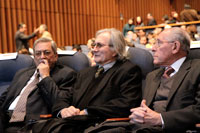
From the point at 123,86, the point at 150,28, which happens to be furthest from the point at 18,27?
the point at 123,86

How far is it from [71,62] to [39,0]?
7.52 m

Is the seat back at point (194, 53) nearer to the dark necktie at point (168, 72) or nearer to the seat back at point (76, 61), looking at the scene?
the dark necktie at point (168, 72)

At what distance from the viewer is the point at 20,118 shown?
2955 millimetres

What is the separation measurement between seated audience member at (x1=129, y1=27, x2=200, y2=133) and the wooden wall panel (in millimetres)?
7350

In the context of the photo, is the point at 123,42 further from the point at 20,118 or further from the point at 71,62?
the point at 20,118

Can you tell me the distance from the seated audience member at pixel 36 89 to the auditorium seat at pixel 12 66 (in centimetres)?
17

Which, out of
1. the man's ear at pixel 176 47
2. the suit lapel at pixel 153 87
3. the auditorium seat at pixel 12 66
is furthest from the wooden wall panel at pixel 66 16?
the man's ear at pixel 176 47

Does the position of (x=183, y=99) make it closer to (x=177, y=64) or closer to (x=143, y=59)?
(x=177, y=64)

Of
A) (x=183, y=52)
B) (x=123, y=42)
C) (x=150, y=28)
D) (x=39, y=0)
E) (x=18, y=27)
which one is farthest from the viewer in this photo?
(x=150, y=28)

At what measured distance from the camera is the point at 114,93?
259 centimetres

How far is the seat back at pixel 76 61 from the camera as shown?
3.26 metres

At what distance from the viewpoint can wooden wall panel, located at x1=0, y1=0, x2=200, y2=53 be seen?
948 cm

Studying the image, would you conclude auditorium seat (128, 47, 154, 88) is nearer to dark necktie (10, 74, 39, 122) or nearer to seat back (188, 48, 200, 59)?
seat back (188, 48, 200, 59)

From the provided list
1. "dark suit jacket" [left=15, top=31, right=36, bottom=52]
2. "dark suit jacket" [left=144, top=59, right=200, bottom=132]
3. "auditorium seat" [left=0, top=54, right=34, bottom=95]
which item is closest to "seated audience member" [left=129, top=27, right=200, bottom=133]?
"dark suit jacket" [left=144, top=59, right=200, bottom=132]
